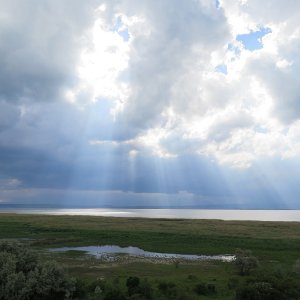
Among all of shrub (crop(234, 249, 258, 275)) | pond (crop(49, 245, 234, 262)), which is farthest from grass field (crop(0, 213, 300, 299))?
pond (crop(49, 245, 234, 262))

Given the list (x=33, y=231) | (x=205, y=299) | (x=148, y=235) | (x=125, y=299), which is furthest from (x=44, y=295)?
(x=33, y=231)

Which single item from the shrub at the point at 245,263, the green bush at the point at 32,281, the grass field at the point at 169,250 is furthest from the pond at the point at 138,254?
the green bush at the point at 32,281

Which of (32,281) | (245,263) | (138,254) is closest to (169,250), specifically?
(138,254)

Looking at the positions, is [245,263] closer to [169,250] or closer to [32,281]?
[169,250]

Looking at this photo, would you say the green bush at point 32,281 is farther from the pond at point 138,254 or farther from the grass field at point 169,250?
the pond at point 138,254

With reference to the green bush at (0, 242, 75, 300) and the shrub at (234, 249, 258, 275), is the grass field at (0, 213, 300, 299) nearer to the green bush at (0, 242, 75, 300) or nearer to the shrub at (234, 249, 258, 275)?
the shrub at (234, 249, 258, 275)

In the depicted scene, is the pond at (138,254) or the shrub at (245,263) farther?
the pond at (138,254)

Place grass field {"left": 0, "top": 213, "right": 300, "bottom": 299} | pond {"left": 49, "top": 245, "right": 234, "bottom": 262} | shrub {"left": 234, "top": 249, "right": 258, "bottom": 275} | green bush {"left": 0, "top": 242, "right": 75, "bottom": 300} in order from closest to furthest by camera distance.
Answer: green bush {"left": 0, "top": 242, "right": 75, "bottom": 300}
grass field {"left": 0, "top": 213, "right": 300, "bottom": 299}
shrub {"left": 234, "top": 249, "right": 258, "bottom": 275}
pond {"left": 49, "top": 245, "right": 234, "bottom": 262}

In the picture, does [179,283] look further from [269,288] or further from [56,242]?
[56,242]

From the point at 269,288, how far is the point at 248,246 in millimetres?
35513

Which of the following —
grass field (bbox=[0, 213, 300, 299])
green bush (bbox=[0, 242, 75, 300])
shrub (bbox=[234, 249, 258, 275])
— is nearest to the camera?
green bush (bbox=[0, 242, 75, 300])

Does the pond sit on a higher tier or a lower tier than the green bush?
A: lower

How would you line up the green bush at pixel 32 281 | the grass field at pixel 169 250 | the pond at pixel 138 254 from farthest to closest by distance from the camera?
the pond at pixel 138 254, the grass field at pixel 169 250, the green bush at pixel 32 281

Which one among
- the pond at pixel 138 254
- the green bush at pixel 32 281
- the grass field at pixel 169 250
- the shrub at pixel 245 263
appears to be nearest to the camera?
the green bush at pixel 32 281
